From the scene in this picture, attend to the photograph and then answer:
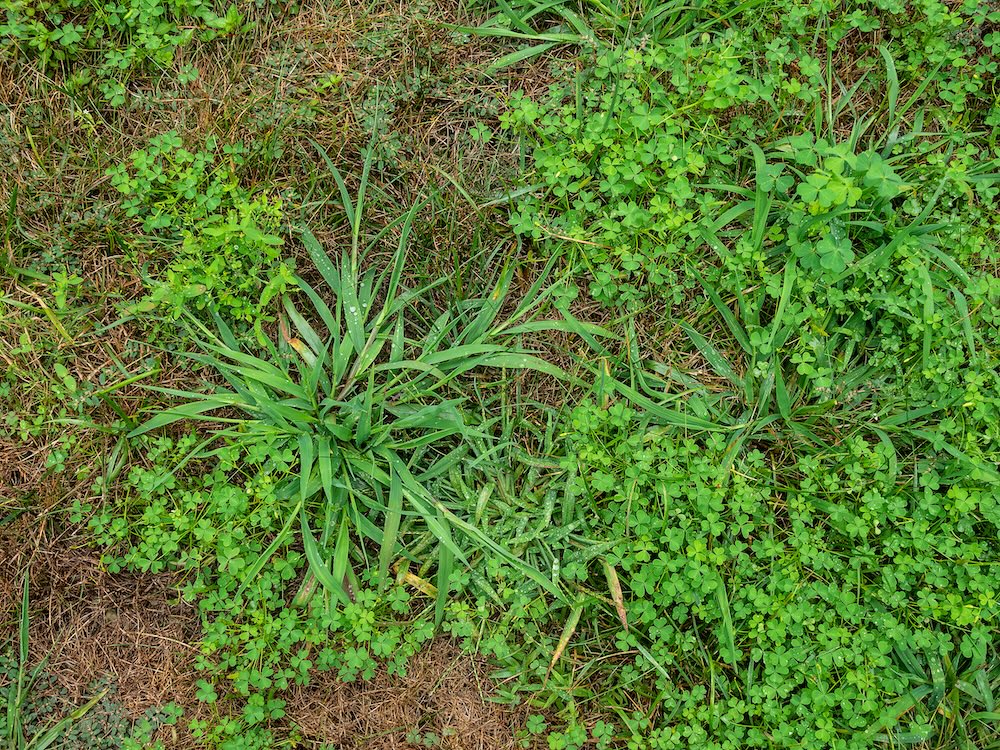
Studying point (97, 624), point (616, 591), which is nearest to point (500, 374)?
point (616, 591)

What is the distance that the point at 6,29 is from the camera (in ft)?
9.82

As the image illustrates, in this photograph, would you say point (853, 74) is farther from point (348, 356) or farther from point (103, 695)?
point (103, 695)

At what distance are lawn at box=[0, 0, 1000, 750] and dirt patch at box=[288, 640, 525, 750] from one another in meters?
0.02

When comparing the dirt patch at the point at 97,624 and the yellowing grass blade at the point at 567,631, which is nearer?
the yellowing grass blade at the point at 567,631

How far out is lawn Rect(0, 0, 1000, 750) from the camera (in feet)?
9.32

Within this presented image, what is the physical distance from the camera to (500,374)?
302 cm

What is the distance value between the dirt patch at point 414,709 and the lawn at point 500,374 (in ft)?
0.05

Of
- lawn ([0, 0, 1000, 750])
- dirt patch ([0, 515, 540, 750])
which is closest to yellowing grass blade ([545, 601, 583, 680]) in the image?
lawn ([0, 0, 1000, 750])

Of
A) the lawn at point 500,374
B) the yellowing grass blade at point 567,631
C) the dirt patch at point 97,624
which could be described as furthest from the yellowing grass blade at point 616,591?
the dirt patch at point 97,624

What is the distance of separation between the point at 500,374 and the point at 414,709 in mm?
1377

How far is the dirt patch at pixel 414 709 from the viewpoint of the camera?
9.61ft

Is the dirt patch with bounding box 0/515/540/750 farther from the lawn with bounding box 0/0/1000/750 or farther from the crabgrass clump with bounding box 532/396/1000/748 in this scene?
the crabgrass clump with bounding box 532/396/1000/748

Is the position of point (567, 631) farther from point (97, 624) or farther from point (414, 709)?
point (97, 624)

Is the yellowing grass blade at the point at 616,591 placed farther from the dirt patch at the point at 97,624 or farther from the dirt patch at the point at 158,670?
the dirt patch at the point at 97,624
